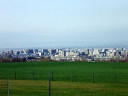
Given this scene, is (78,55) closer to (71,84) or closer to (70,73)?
(70,73)

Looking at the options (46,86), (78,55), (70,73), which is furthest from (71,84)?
(78,55)

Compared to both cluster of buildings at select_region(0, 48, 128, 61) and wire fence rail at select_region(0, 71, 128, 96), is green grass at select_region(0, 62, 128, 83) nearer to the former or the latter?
wire fence rail at select_region(0, 71, 128, 96)

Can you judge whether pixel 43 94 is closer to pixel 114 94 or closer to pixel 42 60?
pixel 114 94

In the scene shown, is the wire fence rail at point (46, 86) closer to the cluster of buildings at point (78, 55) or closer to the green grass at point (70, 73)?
the green grass at point (70, 73)

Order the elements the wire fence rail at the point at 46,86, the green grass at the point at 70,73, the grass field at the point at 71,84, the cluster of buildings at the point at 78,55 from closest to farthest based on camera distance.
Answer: the wire fence rail at the point at 46,86
the grass field at the point at 71,84
the green grass at the point at 70,73
the cluster of buildings at the point at 78,55

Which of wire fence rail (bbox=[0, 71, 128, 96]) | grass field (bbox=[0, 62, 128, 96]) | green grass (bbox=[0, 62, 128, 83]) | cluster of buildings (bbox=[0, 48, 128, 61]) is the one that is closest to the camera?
wire fence rail (bbox=[0, 71, 128, 96])

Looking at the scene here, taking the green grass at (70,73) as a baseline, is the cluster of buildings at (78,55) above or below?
above

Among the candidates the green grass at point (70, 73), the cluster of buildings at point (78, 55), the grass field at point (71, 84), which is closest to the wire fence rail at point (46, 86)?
the grass field at point (71, 84)

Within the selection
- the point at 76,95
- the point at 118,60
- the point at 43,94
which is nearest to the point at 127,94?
the point at 76,95

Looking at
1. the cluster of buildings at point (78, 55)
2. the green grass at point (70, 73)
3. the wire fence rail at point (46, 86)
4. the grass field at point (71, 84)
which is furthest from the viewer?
the cluster of buildings at point (78, 55)

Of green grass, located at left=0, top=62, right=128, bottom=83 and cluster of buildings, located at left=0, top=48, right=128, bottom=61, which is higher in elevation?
cluster of buildings, located at left=0, top=48, right=128, bottom=61

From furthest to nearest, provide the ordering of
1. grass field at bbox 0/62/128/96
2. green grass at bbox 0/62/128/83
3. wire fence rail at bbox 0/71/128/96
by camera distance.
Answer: green grass at bbox 0/62/128/83
grass field at bbox 0/62/128/96
wire fence rail at bbox 0/71/128/96

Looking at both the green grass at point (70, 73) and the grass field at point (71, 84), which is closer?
the grass field at point (71, 84)

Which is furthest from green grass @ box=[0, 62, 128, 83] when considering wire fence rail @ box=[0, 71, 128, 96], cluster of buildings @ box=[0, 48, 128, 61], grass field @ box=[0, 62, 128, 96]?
cluster of buildings @ box=[0, 48, 128, 61]
